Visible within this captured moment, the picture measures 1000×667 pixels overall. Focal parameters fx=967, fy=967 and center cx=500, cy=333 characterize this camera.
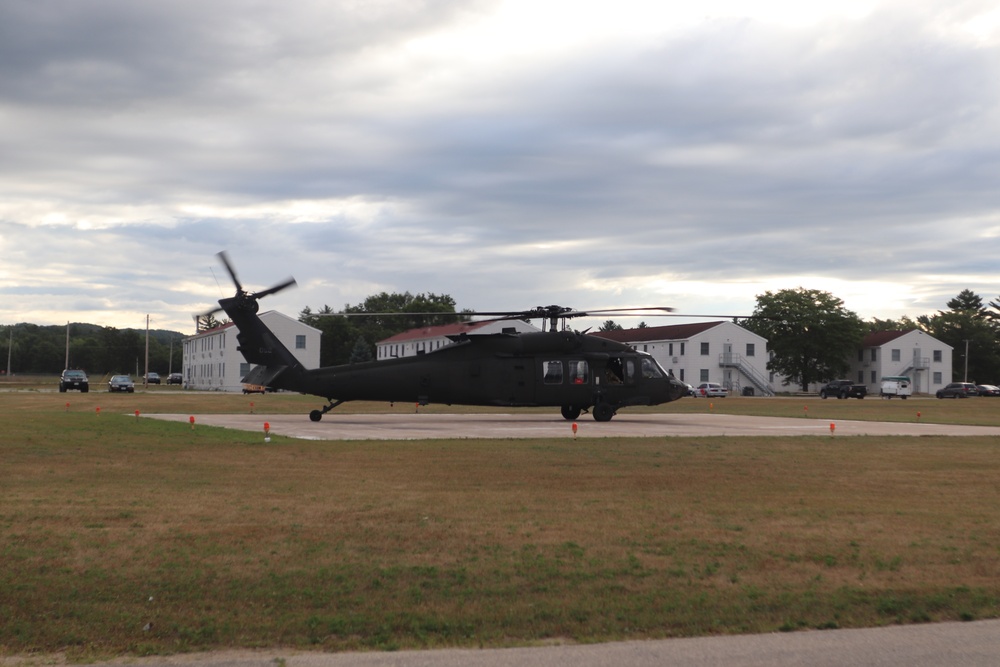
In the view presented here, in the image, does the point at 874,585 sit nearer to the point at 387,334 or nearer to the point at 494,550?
the point at 494,550

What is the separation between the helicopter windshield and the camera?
3644 cm

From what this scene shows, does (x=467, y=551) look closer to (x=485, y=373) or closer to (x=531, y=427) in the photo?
(x=531, y=427)

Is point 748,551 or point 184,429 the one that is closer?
point 748,551

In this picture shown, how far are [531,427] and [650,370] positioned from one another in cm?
573

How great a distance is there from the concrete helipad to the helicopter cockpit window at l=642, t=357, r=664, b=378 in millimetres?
1847

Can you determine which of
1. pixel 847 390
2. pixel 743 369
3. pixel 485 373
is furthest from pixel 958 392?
pixel 485 373

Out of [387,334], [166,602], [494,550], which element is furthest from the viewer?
[387,334]

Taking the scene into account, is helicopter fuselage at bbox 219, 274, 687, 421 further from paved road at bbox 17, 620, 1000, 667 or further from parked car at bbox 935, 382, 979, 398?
parked car at bbox 935, 382, 979, 398

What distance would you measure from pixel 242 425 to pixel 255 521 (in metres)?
20.6

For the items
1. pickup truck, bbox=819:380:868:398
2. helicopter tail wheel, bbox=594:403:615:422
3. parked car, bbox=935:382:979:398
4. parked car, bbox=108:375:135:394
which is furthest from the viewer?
parked car, bbox=935:382:979:398

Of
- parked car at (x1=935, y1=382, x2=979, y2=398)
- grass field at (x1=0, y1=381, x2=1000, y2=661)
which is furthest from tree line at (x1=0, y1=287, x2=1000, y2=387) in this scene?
grass field at (x1=0, y1=381, x2=1000, y2=661)

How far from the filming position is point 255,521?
12.6 metres

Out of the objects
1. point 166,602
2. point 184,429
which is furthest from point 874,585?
point 184,429

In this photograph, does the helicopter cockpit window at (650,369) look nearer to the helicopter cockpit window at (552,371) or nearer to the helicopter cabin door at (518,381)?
the helicopter cockpit window at (552,371)
